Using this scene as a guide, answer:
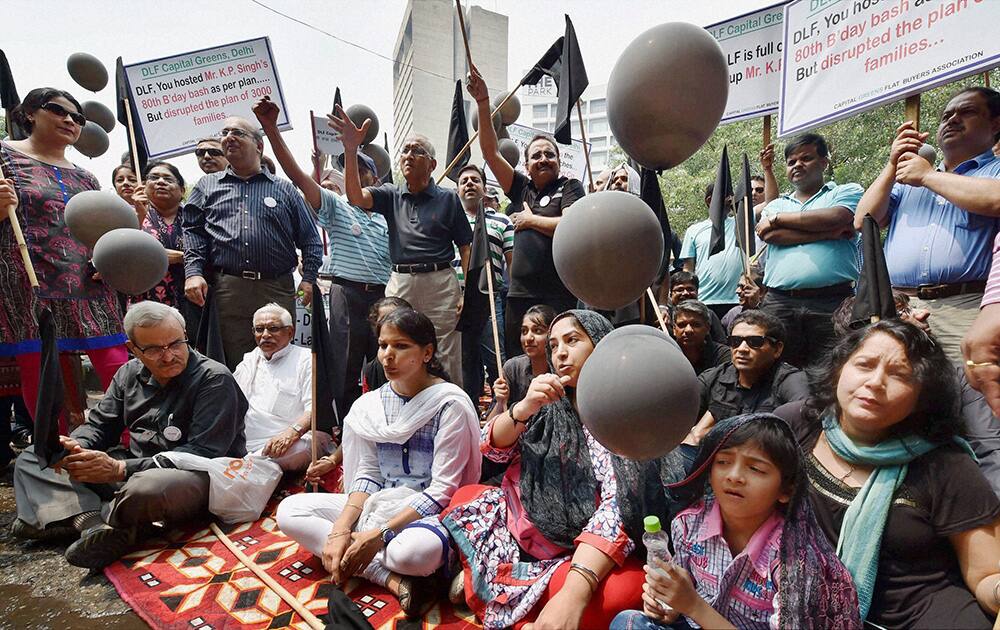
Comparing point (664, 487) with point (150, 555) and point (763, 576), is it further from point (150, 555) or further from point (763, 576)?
point (150, 555)

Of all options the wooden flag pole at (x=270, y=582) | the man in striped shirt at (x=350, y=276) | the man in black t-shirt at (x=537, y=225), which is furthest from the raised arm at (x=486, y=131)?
the wooden flag pole at (x=270, y=582)

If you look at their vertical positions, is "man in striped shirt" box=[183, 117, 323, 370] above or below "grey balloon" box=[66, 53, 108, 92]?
below

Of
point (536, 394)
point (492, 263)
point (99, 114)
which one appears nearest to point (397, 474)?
point (536, 394)

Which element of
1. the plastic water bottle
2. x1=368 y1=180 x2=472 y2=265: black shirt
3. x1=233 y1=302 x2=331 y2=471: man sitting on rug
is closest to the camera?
the plastic water bottle

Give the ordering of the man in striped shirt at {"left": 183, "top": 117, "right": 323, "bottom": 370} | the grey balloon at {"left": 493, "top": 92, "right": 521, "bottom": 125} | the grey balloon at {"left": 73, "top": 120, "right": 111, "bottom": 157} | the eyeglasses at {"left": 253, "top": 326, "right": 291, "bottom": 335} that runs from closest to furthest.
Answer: the eyeglasses at {"left": 253, "top": 326, "right": 291, "bottom": 335} → the man in striped shirt at {"left": 183, "top": 117, "right": 323, "bottom": 370} → the grey balloon at {"left": 73, "top": 120, "right": 111, "bottom": 157} → the grey balloon at {"left": 493, "top": 92, "right": 521, "bottom": 125}

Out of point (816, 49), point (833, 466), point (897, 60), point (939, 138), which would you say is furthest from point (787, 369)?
point (816, 49)

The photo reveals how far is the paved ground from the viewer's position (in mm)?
2061

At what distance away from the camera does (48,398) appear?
2311 mm

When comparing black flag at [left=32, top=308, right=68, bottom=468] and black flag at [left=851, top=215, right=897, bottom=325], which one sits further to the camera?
black flag at [left=32, top=308, right=68, bottom=468]

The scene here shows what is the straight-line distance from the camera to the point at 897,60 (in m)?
2.78

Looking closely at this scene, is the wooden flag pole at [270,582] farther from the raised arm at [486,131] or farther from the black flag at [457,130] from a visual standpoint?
the black flag at [457,130]

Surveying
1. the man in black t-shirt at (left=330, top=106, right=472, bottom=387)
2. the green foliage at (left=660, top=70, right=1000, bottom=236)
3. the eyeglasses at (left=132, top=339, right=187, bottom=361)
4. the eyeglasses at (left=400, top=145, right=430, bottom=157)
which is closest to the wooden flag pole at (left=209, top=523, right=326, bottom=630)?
the eyeglasses at (left=132, top=339, right=187, bottom=361)

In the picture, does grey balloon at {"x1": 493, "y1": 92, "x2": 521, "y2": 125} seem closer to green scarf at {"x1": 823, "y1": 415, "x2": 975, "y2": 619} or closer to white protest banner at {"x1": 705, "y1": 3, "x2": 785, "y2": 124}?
white protest banner at {"x1": 705, "y1": 3, "x2": 785, "y2": 124}

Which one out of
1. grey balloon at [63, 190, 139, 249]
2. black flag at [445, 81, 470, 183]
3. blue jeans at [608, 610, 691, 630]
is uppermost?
black flag at [445, 81, 470, 183]
